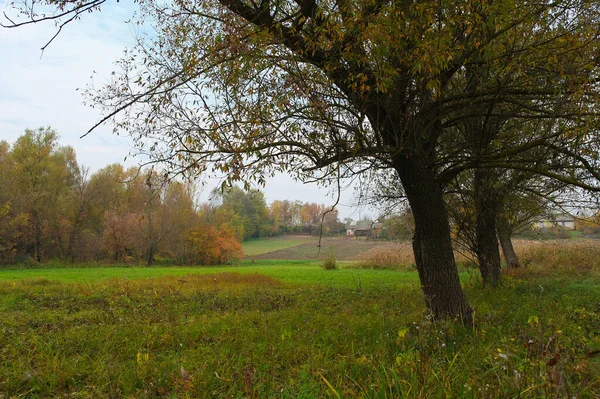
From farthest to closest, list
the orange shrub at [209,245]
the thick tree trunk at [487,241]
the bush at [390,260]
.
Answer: the orange shrub at [209,245], the bush at [390,260], the thick tree trunk at [487,241]

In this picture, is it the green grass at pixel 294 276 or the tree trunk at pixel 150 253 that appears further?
the tree trunk at pixel 150 253

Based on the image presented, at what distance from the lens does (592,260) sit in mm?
19062

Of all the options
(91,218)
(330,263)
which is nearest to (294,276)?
(330,263)

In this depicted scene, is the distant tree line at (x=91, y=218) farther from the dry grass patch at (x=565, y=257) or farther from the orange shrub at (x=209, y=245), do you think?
the dry grass patch at (x=565, y=257)

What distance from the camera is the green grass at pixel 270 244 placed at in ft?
198

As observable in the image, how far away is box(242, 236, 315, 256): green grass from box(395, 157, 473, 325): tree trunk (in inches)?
2064

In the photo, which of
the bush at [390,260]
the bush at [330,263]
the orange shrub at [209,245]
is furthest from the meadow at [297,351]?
the orange shrub at [209,245]

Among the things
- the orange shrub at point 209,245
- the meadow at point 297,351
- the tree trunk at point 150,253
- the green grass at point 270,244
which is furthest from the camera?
the green grass at point 270,244

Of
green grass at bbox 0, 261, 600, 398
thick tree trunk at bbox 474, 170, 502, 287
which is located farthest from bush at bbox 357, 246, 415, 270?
green grass at bbox 0, 261, 600, 398

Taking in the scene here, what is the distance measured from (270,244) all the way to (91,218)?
29.9 meters

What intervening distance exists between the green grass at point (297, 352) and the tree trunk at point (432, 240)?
0.61 m

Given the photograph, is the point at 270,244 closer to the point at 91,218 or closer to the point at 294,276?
the point at 91,218

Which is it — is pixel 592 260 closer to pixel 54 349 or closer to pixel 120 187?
pixel 54 349

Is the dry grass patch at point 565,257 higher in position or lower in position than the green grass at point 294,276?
higher
